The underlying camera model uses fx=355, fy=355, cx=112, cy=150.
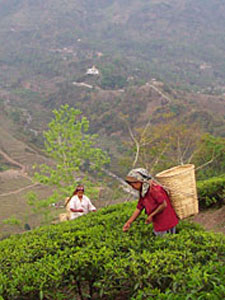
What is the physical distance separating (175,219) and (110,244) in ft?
2.55

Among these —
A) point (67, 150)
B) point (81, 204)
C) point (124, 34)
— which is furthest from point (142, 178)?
point (124, 34)

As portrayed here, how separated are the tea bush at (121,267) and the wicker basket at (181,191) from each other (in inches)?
10.3

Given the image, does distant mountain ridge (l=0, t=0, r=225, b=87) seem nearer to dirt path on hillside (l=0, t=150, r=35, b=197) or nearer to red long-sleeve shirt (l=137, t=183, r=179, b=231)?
dirt path on hillside (l=0, t=150, r=35, b=197)

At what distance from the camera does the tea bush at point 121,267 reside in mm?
2855

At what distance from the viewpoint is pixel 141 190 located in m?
3.80

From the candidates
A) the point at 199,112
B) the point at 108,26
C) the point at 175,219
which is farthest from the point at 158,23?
the point at 175,219

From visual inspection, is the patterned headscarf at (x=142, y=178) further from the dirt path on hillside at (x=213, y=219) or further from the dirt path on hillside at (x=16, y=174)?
the dirt path on hillside at (x=16, y=174)

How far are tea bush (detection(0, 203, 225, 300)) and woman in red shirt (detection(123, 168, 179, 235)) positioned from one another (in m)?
0.17

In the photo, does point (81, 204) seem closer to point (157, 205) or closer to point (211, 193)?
point (211, 193)

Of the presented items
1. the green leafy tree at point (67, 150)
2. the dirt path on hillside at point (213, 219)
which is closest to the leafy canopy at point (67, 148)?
the green leafy tree at point (67, 150)

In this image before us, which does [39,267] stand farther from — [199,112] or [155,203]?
[199,112]

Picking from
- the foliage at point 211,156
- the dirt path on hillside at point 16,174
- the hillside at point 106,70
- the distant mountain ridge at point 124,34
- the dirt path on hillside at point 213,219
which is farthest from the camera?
the distant mountain ridge at point 124,34

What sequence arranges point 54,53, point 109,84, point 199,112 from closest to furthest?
point 199,112 → point 109,84 → point 54,53

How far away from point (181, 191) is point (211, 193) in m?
3.10
